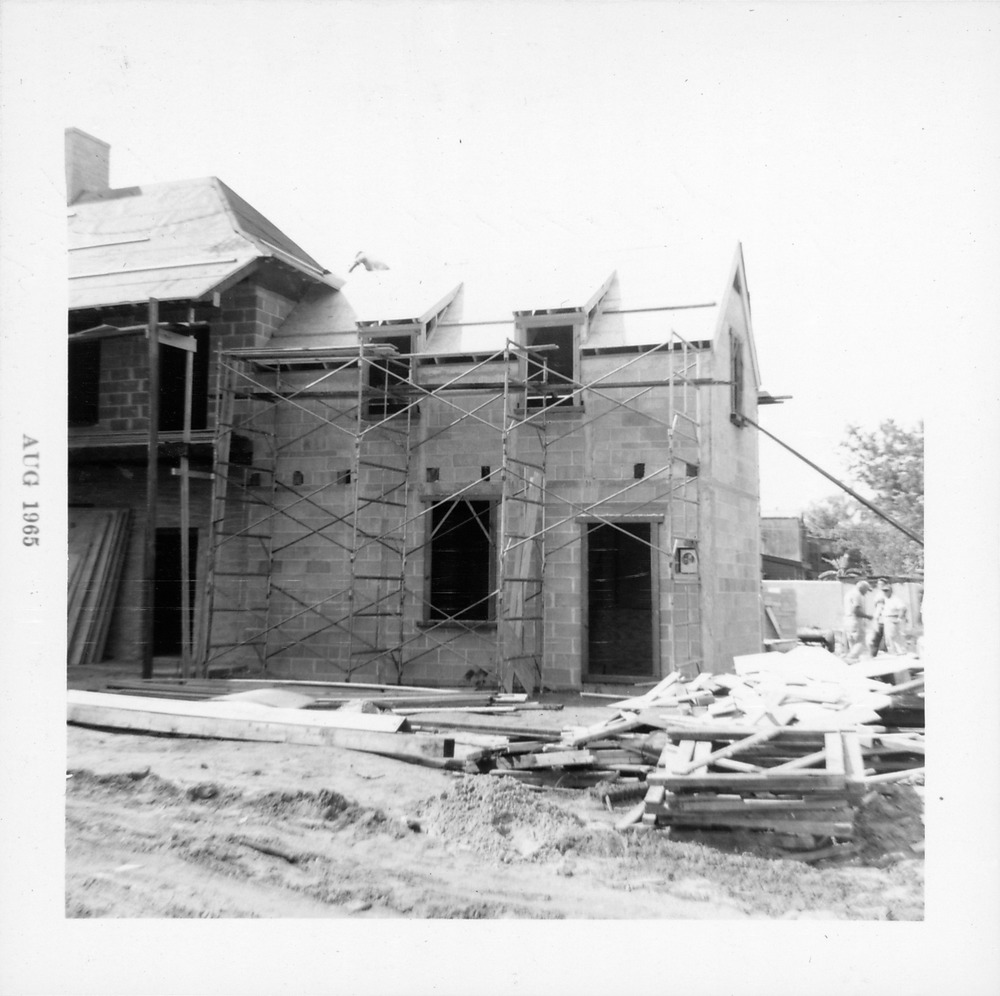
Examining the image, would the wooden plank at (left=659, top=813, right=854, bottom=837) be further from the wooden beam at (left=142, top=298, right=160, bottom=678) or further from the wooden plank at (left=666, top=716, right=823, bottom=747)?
the wooden beam at (left=142, top=298, right=160, bottom=678)

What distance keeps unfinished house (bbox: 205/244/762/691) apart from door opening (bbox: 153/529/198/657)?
1.75 ft

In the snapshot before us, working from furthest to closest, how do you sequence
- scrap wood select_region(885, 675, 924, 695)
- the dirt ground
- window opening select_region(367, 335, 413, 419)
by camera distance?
window opening select_region(367, 335, 413, 419), scrap wood select_region(885, 675, 924, 695), the dirt ground

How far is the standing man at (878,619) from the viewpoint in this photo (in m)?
13.4

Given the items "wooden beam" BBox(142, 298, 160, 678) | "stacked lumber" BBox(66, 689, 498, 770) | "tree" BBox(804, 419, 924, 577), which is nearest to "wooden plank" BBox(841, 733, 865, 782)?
"tree" BBox(804, 419, 924, 577)

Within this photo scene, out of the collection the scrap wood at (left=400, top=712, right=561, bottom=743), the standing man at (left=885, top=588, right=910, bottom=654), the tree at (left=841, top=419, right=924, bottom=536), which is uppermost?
the tree at (left=841, top=419, right=924, bottom=536)

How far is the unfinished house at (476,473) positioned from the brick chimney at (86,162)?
2.84m

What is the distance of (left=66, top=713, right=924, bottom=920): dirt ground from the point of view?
692 centimetres

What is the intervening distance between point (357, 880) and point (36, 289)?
501 centimetres

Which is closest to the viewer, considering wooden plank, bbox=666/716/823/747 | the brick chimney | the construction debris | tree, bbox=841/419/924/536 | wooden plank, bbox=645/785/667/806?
the construction debris

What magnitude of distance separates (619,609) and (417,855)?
397 inches

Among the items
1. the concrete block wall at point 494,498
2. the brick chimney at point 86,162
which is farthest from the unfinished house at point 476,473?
the brick chimney at point 86,162

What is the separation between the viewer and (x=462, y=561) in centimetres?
1426

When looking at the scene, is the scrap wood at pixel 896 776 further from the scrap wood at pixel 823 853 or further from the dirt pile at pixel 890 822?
the scrap wood at pixel 823 853

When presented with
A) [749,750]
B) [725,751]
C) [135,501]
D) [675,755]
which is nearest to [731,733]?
[749,750]
